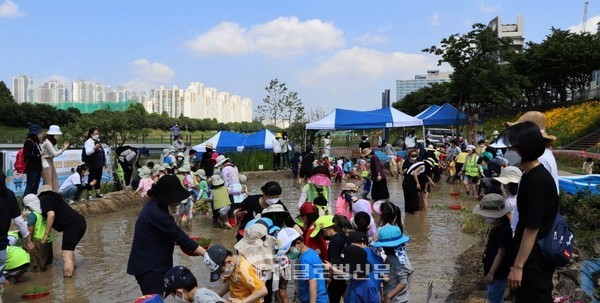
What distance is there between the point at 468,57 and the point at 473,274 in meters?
27.3

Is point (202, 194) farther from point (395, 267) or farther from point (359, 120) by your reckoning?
point (359, 120)

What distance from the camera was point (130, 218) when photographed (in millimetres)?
11242

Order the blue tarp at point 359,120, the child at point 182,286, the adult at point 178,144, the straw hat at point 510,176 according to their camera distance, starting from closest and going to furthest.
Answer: the child at point 182,286
the straw hat at point 510,176
the adult at point 178,144
the blue tarp at point 359,120

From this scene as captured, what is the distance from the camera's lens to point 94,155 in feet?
39.0

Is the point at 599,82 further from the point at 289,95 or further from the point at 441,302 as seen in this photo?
the point at 441,302

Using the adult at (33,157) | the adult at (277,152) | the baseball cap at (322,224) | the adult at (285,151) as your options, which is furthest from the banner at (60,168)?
the baseball cap at (322,224)

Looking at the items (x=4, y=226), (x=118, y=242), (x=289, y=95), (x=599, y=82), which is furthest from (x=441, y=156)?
(x=599, y=82)

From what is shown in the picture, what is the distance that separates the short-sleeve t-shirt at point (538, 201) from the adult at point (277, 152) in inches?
666

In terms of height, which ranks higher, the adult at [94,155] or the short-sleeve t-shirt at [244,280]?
the adult at [94,155]

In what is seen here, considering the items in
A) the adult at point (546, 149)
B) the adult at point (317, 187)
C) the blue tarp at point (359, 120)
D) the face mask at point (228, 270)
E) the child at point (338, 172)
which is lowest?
the child at point (338, 172)

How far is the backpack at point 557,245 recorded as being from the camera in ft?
→ 10.1

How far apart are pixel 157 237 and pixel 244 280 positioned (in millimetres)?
819

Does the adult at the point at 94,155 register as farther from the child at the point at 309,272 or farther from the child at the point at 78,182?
the child at the point at 309,272

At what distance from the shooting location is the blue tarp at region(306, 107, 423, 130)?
62.3 ft
